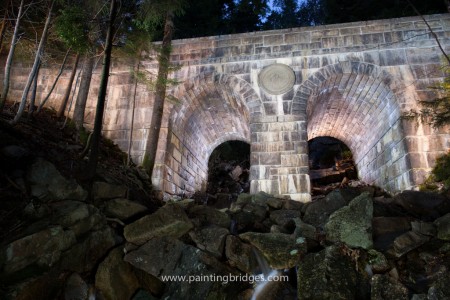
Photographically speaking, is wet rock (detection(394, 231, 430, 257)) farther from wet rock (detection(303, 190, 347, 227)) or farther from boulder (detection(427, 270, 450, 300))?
wet rock (detection(303, 190, 347, 227))

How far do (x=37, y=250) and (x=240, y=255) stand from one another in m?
2.93

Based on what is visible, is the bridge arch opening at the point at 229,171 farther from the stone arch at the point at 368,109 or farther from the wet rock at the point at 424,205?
the wet rock at the point at 424,205

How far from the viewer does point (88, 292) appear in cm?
471

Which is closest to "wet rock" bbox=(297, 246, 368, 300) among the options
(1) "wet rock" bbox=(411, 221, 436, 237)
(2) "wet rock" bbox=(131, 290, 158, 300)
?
(1) "wet rock" bbox=(411, 221, 436, 237)

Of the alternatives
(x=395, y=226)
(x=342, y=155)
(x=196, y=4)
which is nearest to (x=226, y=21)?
(x=196, y=4)

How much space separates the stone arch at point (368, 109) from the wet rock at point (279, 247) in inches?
164

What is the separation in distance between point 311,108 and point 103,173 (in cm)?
639

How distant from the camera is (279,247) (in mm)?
5207

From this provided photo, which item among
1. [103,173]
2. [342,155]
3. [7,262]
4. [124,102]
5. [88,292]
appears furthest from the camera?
[342,155]

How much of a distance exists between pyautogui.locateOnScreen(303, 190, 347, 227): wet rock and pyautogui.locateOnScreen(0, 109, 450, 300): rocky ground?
33 cm

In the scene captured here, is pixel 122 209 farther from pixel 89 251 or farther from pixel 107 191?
pixel 89 251

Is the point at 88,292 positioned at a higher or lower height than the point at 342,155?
lower

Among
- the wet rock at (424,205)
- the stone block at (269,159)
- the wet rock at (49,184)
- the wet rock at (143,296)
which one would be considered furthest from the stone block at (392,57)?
the wet rock at (49,184)

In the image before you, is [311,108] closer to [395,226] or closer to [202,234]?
[395,226]
